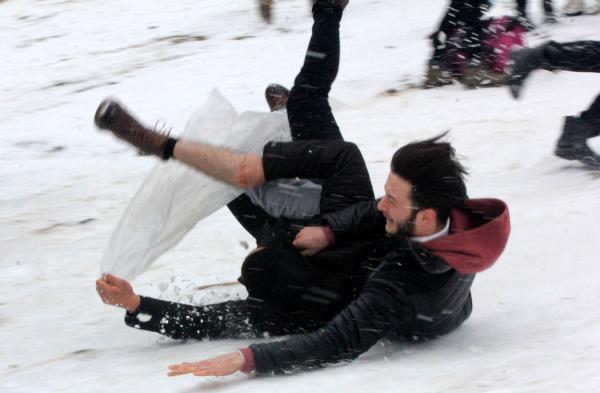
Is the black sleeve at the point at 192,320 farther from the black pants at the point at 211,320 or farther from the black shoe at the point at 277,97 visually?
the black shoe at the point at 277,97

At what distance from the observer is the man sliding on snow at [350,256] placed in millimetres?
3100

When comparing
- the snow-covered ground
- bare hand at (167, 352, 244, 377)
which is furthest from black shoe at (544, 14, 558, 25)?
bare hand at (167, 352, 244, 377)

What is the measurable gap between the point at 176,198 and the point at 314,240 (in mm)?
Result: 717

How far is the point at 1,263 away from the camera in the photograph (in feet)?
17.0

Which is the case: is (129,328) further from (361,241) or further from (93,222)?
(93,222)

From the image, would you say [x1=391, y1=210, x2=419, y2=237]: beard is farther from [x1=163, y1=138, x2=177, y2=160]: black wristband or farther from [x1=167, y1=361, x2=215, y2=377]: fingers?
[x1=163, y1=138, x2=177, y2=160]: black wristband

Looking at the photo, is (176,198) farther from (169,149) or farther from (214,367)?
(214,367)

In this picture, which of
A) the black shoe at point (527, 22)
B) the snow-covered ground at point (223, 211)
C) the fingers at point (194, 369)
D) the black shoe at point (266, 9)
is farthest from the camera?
the black shoe at point (266, 9)

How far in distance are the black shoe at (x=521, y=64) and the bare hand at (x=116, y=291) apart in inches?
107

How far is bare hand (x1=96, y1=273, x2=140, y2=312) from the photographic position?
3633 millimetres

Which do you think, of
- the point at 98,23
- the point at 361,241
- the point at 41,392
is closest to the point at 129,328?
the point at 41,392

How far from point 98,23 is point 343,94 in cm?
445

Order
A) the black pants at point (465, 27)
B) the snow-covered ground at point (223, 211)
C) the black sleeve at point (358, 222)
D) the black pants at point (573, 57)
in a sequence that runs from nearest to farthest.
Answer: the snow-covered ground at point (223, 211) < the black sleeve at point (358, 222) < the black pants at point (573, 57) < the black pants at point (465, 27)

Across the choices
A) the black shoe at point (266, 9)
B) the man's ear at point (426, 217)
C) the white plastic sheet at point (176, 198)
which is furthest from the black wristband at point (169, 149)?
the black shoe at point (266, 9)
